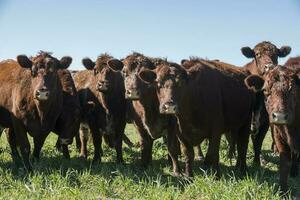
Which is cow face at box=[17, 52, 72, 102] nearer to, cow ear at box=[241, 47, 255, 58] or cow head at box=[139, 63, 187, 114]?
cow head at box=[139, 63, 187, 114]

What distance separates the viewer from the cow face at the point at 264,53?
9.79m

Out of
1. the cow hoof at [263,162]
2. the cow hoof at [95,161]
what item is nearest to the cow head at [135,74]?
the cow hoof at [95,161]

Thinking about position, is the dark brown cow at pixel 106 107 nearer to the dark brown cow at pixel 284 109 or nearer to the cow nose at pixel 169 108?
the cow nose at pixel 169 108

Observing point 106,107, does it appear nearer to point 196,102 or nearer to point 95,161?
point 95,161

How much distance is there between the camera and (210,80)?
26.2ft

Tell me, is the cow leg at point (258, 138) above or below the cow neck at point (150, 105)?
below

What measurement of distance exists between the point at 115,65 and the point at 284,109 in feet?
14.5

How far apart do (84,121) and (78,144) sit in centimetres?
146

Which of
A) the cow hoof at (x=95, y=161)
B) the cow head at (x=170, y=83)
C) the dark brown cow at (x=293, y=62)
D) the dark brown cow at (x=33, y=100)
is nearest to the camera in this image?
the cow head at (x=170, y=83)

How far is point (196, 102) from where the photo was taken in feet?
25.2

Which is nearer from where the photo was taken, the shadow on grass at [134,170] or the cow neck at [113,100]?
the shadow on grass at [134,170]

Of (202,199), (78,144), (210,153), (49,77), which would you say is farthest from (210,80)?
(78,144)

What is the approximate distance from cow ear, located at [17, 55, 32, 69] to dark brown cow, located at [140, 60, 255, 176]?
2439 mm

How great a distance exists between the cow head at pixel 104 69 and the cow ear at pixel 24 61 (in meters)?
1.56
